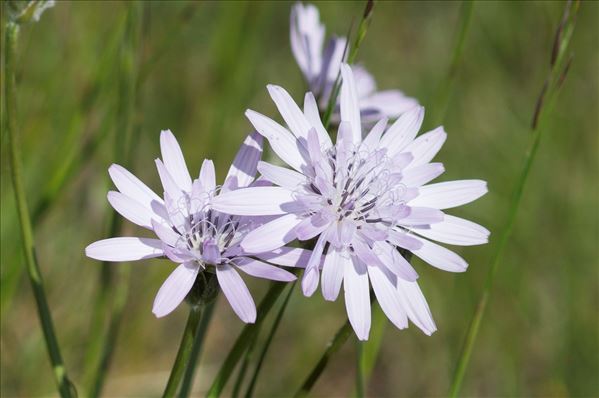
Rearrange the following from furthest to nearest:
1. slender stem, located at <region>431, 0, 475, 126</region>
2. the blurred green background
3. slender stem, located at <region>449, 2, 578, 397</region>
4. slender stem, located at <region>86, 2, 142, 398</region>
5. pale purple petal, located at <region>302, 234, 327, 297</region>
→ the blurred green background
slender stem, located at <region>86, 2, 142, 398</region>
slender stem, located at <region>431, 0, 475, 126</region>
slender stem, located at <region>449, 2, 578, 397</region>
pale purple petal, located at <region>302, 234, 327, 297</region>

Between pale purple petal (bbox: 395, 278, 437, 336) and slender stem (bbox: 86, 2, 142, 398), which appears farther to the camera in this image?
slender stem (bbox: 86, 2, 142, 398)

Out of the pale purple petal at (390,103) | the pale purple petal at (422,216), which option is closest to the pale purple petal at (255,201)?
the pale purple petal at (422,216)

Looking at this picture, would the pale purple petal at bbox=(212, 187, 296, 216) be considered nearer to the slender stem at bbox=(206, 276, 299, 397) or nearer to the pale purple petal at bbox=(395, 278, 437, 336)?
the slender stem at bbox=(206, 276, 299, 397)

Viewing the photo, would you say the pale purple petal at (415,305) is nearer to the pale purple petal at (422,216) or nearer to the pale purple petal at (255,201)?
the pale purple petal at (422,216)

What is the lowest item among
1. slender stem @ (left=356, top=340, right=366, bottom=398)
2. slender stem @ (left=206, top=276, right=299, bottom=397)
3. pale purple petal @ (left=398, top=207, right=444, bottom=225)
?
slender stem @ (left=356, top=340, right=366, bottom=398)

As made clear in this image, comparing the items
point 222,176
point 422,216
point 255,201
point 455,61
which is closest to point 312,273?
point 255,201

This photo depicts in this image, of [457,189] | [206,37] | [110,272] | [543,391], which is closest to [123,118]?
[110,272]

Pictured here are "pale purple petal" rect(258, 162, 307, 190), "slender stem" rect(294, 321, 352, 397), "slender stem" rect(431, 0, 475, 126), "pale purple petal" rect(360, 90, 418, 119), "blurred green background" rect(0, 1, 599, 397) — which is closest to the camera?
"pale purple petal" rect(258, 162, 307, 190)

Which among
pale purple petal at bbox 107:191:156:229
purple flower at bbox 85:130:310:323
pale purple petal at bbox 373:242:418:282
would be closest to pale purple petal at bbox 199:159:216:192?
purple flower at bbox 85:130:310:323

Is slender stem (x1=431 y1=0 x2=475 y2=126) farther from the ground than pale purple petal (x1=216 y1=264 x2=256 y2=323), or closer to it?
farther from the ground
